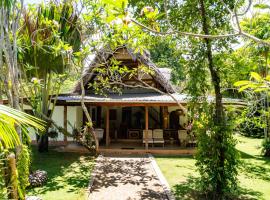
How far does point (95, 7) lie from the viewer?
9.91 meters

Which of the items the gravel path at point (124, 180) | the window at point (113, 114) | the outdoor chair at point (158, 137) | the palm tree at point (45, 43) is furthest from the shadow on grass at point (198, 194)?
the window at point (113, 114)

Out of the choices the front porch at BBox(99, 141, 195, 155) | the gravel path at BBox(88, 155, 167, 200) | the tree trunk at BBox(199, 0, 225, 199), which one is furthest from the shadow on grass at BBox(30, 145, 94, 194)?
the tree trunk at BBox(199, 0, 225, 199)

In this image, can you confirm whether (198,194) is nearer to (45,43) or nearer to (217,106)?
(217,106)

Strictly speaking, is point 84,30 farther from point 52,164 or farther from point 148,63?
point 52,164

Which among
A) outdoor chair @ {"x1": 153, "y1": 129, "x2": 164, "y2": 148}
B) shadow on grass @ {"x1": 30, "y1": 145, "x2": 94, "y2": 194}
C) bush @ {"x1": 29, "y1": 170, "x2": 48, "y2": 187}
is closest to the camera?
bush @ {"x1": 29, "y1": 170, "x2": 48, "y2": 187}

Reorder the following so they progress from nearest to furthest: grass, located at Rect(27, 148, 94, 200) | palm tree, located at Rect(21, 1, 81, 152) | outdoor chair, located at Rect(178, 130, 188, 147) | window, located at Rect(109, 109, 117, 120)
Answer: grass, located at Rect(27, 148, 94, 200) → palm tree, located at Rect(21, 1, 81, 152) → outdoor chair, located at Rect(178, 130, 188, 147) → window, located at Rect(109, 109, 117, 120)

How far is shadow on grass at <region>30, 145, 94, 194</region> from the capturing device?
28.7 feet

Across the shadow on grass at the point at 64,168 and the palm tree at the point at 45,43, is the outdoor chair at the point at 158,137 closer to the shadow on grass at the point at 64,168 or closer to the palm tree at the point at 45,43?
the shadow on grass at the point at 64,168

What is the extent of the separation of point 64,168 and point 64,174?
37.0 inches

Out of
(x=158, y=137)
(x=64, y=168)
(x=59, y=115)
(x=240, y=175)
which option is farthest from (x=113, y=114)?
(x=240, y=175)

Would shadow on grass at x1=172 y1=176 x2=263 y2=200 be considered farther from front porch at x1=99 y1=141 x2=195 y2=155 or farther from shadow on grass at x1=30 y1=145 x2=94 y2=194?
front porch at x1=99 y1=141 x2=195 y2=155

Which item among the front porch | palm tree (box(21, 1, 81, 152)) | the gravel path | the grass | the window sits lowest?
the gravel path

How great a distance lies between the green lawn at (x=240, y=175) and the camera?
8.06 metres

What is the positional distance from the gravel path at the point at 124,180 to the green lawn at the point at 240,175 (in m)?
0.58
